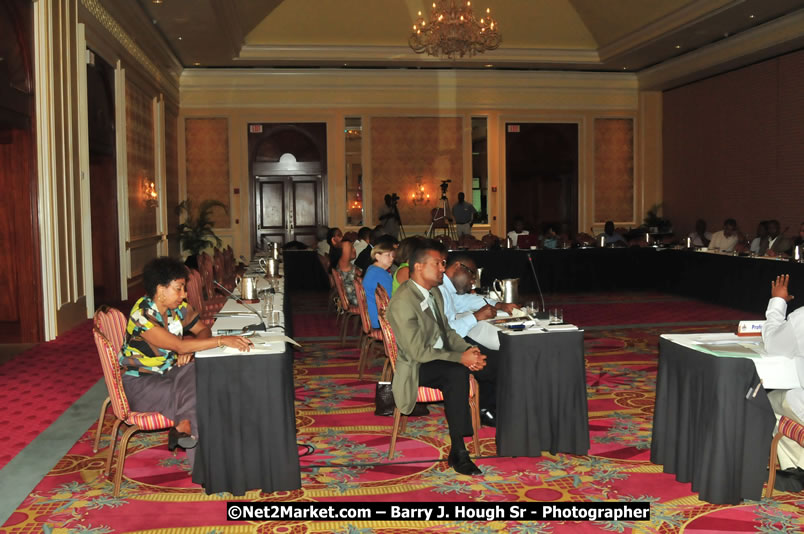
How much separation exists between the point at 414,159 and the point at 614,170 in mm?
4814

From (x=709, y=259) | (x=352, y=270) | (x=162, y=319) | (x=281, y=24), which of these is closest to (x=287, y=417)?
(x=162, y=319)

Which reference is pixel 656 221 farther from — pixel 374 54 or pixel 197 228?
pixel 197 228

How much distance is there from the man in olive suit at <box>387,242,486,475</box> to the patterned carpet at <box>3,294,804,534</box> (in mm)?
246

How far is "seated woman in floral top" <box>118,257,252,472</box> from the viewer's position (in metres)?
3.84

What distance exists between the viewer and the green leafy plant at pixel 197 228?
16.2m

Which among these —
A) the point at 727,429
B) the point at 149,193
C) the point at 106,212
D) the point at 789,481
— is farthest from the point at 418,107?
the point at 727,429

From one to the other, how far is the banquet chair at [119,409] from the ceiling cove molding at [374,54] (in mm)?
12804

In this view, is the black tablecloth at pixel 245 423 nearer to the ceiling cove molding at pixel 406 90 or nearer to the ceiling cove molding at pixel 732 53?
the ceiling cove molding at pixel 732 53

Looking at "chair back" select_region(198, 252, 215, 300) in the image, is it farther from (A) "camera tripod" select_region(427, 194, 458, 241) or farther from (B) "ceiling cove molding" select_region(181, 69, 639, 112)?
(B) "ceiling cove molding" select_region(181, 69, 639, 112)

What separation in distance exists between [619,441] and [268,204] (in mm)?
13710

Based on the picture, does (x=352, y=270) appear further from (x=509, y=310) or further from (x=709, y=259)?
(x=709, y=259)

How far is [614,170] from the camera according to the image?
18312 millimetres

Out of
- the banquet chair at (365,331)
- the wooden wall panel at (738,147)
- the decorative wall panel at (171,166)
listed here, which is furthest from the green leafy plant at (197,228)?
the banquet chair at (365,331)

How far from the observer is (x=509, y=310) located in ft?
16.3
